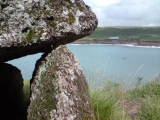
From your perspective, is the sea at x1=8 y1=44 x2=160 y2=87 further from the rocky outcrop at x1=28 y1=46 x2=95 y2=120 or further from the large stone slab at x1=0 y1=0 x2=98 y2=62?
the rocky outcrop at x1=28 y1=46 x2=95 y2=120

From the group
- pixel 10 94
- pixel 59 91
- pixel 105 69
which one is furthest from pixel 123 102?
pixel 59 91

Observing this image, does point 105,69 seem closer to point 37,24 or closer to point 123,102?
point 123,102

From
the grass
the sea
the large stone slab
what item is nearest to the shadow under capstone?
the grass

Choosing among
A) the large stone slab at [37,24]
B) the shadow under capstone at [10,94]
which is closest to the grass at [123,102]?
the shadow under capstone at [10,94]

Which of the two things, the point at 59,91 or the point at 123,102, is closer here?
the point at 59,91

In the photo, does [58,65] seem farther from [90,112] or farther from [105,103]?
[105,103]

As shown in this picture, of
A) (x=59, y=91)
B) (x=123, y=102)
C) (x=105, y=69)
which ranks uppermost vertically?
(x=59, y=91)

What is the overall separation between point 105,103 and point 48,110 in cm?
243

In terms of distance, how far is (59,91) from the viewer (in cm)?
397

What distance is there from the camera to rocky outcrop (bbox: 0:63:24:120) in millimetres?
5430

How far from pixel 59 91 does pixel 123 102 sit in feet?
12.8

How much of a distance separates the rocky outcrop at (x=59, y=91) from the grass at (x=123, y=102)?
1.29 meters

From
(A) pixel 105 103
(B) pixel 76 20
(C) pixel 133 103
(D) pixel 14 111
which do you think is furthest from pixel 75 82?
(C) pixel 133 103

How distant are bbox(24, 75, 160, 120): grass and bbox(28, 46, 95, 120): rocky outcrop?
129cm
